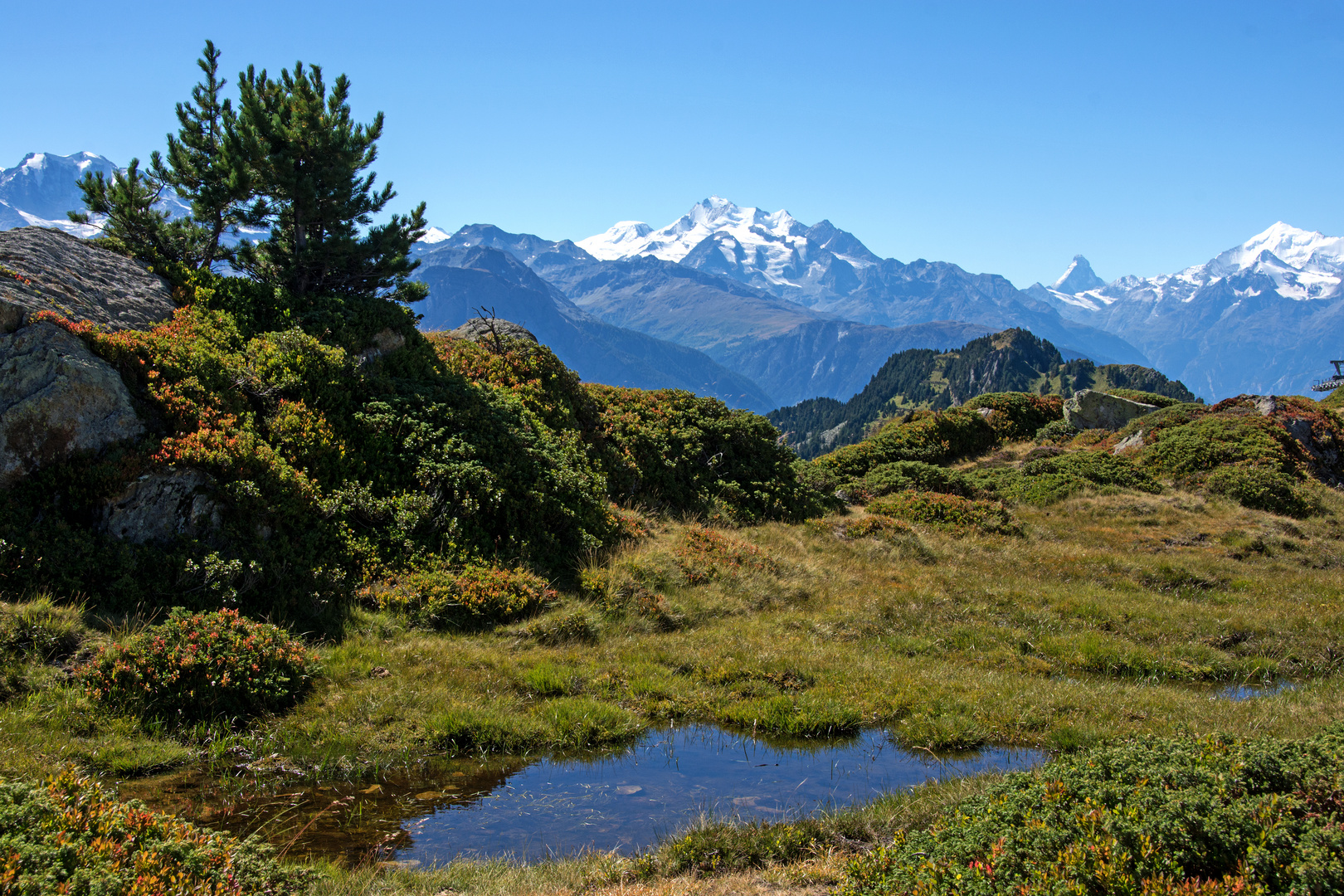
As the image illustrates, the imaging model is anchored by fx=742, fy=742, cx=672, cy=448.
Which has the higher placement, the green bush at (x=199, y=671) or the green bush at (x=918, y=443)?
the green bush at (x=918, y=443)

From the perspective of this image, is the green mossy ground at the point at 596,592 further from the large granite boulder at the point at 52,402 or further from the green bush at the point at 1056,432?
the green bush at the point at 1056,432

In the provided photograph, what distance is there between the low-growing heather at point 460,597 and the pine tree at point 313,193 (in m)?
9.24

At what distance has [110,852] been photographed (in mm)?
5246

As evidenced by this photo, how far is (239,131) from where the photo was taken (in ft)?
59.4

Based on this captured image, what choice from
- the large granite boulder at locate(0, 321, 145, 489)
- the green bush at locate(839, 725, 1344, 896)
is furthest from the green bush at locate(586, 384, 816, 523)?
the green bush at locate(839, 725, 1344, 896)

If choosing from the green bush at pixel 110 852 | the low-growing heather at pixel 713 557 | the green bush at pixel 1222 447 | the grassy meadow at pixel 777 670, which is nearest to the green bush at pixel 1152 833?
the grassy meadow at pixel 777 670

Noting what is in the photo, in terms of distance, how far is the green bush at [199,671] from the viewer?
29.2 feet

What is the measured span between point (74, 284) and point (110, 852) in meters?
13.3

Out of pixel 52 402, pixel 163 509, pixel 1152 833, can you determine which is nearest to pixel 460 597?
pixel 163 509

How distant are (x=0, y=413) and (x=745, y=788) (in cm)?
1192

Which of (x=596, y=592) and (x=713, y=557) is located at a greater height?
(x=713, y=557)

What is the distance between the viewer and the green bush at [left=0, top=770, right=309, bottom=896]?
191 inches

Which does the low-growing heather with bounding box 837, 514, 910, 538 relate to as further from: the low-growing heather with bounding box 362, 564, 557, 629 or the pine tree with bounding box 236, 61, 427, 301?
the pine tree with bounding box 236, 61, 427, 301

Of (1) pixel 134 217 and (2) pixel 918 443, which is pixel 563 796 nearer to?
(1) pixel 134 217
